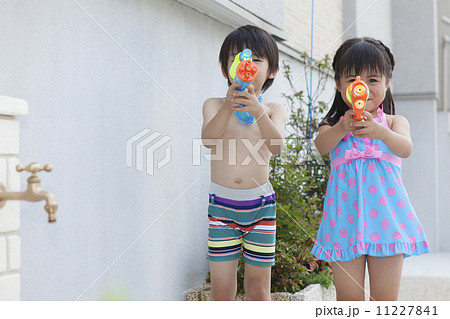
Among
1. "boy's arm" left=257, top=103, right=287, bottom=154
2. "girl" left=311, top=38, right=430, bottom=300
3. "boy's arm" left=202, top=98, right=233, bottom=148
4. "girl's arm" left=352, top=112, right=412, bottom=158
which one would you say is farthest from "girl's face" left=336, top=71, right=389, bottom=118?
"boy's arm" left=202, top=98, right=233, bottom=148

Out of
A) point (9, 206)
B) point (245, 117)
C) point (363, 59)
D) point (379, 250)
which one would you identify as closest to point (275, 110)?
point (245, 117)

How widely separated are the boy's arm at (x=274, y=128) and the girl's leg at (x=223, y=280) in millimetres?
423

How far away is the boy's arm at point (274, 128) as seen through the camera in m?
1.79

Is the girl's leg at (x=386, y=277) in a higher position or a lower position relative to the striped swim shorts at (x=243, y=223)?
lower

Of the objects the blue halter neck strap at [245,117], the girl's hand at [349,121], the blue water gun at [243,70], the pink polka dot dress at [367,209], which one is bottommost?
the pink polka dot dress at [367,209]

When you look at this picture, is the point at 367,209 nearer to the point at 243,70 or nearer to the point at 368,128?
the point at 368,128

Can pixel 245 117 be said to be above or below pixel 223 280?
above

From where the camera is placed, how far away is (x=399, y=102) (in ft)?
19.5

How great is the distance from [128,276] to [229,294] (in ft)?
1.87

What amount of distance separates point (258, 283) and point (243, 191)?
320 mm

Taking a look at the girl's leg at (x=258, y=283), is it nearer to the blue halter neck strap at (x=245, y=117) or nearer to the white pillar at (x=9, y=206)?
the blue halter neck strap at (x=245, y=117)

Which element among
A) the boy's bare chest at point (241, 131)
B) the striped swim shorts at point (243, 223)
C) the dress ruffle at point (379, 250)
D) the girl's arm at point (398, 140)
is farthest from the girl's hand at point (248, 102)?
the dress ruffle at point (379, 250)

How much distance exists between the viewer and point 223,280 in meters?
1.84
